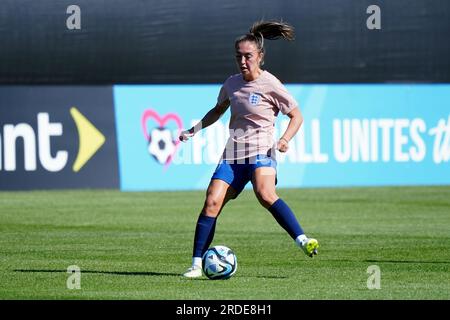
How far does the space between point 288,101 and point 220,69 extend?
1432 centimetres

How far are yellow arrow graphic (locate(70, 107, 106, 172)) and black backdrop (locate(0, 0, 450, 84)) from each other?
1176mm

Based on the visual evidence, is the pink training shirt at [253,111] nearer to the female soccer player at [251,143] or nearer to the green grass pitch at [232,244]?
the female soccer player at [251,143]

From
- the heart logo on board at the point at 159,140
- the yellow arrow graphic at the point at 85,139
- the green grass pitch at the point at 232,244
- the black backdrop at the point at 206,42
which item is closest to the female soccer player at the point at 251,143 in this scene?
the green grass pitch at the point at 232,244

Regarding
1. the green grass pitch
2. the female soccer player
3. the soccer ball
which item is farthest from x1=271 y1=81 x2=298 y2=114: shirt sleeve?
the green grass pitch

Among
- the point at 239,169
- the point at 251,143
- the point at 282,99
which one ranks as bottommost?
the point at 239,169

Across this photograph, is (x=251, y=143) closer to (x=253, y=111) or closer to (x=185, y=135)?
(x=253, y=111)

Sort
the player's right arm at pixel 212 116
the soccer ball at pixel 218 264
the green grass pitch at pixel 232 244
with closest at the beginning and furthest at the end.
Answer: the green grass pitch at pixel 232 244
the soccer ball at pixel 218 264
the player's right arm at pixel 212 116

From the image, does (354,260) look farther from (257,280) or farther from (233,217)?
(233,217)

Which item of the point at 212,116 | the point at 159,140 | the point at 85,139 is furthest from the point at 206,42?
the point at 212,116

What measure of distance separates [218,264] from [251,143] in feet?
4.01

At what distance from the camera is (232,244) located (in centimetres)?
→ 1540

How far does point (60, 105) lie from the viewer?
2400 centimetres

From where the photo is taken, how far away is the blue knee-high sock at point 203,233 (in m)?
11.7

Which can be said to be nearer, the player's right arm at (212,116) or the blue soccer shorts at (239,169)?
the blue soccer shorts at (239,169)
